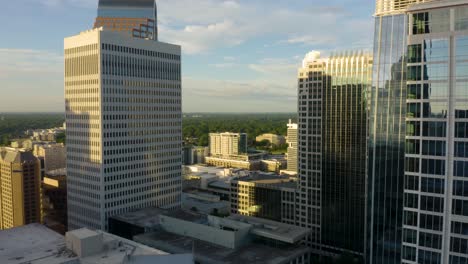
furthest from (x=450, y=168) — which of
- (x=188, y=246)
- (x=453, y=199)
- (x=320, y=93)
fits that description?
(x=320, y=93)

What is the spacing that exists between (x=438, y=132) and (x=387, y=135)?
36542mm

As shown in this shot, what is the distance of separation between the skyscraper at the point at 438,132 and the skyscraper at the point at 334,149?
6648 centimetres

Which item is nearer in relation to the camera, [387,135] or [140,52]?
[387,135]

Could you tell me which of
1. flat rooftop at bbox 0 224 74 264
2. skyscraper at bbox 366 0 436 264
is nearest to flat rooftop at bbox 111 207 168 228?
flat rooftop at bbox 0 224 74 264

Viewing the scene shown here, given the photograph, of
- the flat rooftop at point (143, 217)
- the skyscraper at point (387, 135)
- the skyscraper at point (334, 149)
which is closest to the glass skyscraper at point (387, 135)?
the skyscraper at point (387, 135)

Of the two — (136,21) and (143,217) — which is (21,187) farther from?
(136,21)

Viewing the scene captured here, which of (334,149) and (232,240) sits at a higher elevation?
(334,149)

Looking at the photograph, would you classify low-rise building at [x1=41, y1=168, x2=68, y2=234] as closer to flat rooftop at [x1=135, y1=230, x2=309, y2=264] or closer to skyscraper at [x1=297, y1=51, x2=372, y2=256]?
flat rooftop at [x1=135, y1=230, x2=309, y2=264]

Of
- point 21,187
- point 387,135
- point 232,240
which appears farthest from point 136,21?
point 387,135

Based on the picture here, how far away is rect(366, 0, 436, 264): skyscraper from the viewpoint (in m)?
105

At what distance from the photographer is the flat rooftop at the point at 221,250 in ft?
339

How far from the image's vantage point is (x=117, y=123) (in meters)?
144

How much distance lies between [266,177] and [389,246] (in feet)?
279

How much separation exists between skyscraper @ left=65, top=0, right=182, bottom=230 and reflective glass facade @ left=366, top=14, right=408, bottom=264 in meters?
82.5
